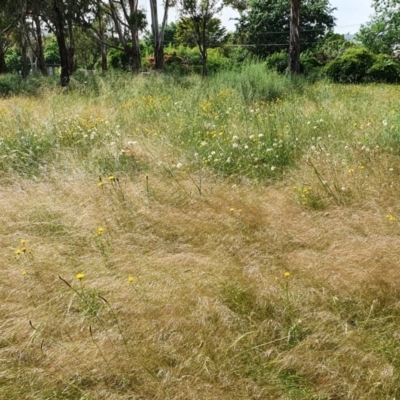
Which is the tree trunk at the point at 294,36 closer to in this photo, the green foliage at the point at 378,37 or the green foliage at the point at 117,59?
the green foliage at the point at 378,37

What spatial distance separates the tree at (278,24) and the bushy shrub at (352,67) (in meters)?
15.0

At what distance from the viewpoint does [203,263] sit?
273 centimetres

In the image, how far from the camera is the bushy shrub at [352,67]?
16703 mm

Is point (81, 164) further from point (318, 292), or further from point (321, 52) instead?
point (321, 52)

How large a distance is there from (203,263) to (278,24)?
32.6 metres

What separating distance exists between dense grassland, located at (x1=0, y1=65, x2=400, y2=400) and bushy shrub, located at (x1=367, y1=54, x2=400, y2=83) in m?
12.5

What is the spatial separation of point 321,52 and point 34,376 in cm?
2562

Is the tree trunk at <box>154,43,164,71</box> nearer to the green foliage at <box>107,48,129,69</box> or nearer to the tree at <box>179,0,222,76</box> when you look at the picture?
the tree at <box>179,0,222,76</box>

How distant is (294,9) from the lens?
498 inches

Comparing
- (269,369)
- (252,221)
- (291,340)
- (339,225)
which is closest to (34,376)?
(269,369)

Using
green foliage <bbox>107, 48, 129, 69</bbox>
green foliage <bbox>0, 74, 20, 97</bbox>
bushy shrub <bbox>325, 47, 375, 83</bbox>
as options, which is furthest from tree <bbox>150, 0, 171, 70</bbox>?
green foliage <bbox>107, 48, 129, 69</bbox>

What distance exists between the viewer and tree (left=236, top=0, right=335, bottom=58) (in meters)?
31.6

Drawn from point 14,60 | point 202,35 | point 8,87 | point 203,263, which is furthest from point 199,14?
point 14,60

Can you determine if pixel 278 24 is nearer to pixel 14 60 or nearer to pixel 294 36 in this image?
pixel 294 36
